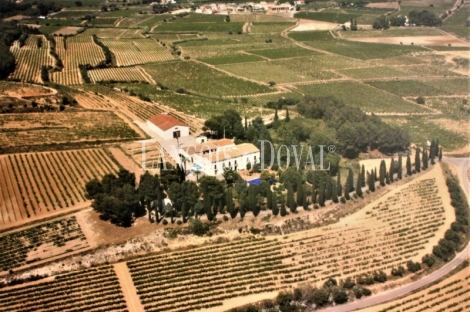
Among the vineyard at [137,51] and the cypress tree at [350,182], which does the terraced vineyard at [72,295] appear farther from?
the vineyard at [137,51]

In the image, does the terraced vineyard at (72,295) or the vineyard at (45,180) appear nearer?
the terraced vineyard at (72,295)

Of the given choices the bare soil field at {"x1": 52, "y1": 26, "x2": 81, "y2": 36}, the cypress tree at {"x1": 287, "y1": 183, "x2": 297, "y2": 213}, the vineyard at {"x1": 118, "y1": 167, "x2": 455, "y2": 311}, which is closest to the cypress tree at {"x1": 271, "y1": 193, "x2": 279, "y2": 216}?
the cypress tree at {"x1": 287, "y1": 183, "x2": 297, "y2": 213}

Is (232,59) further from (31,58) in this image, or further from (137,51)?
(31,58)

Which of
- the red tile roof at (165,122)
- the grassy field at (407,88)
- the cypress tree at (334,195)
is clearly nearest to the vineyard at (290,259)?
the cypress tree at (334,195)

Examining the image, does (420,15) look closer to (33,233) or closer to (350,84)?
(350,84)

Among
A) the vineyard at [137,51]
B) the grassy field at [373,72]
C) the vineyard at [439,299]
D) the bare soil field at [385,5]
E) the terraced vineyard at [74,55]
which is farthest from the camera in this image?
the bare soil field at [385,5]

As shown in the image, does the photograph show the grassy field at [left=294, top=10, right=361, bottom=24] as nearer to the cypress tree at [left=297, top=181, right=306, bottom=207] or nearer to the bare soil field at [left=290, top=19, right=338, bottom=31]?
the bare soil field at [left=290, top=19, right=338, bottom=31]
